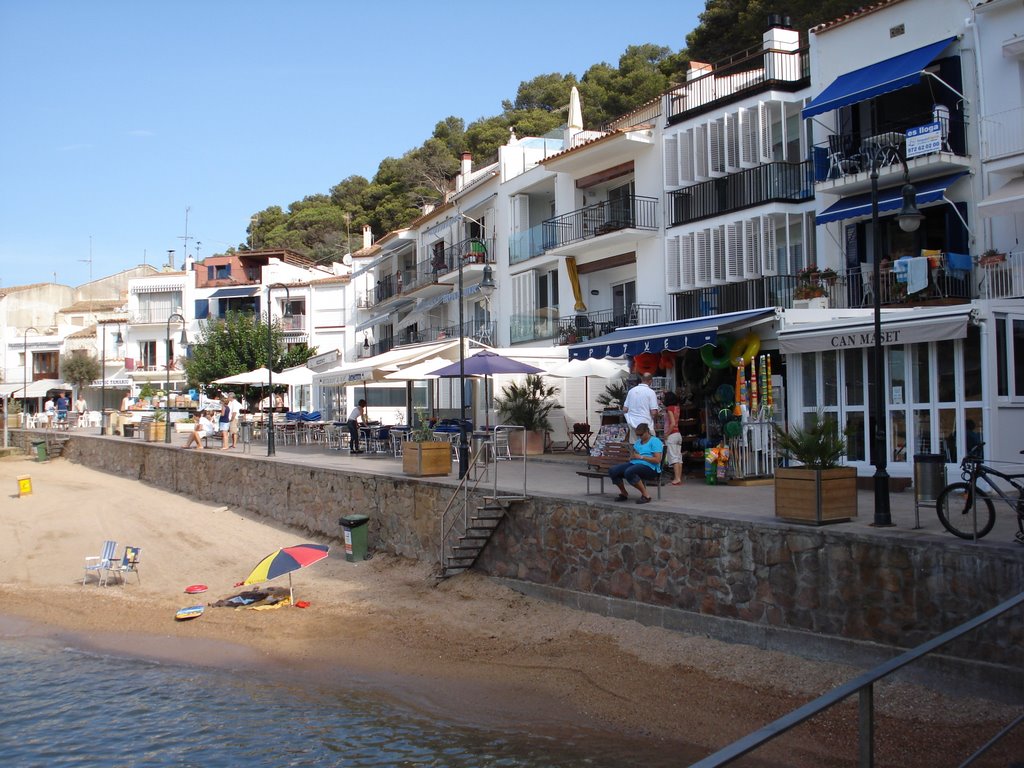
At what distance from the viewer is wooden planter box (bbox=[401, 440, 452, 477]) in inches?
707

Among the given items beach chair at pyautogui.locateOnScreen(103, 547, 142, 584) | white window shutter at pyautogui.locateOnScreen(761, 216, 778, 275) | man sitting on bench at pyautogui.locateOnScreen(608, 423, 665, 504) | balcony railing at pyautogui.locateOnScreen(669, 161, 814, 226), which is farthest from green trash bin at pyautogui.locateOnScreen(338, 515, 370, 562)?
balcony railing at pyautogui.locateOnScreen(669, 161, 814, 226)

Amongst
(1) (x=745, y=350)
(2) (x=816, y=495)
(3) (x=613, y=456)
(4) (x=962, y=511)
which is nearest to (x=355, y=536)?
(3) (x=613, y=456)

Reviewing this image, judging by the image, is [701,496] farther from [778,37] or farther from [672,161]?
[778,37]

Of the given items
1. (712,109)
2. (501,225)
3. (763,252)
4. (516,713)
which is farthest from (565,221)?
(516,713)

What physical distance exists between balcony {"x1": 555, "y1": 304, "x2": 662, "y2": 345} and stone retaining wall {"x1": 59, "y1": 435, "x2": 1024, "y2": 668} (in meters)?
11.2

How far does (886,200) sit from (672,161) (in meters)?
7.99

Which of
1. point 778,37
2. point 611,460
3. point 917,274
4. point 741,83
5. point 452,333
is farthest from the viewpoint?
point 452,333

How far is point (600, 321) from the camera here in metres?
28.3

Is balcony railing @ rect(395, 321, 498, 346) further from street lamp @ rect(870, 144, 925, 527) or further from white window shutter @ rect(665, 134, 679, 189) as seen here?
street lamp @ rect(870, 144, 925, 527)

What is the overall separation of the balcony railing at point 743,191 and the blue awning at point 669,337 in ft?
18.1

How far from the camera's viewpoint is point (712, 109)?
24.3m

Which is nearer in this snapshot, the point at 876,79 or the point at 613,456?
the point at 613,456

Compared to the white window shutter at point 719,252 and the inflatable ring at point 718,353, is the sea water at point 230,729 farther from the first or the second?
the white window shutter at point 719,252

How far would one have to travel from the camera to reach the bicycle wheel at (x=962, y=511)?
9219 millimetres
